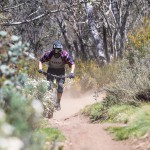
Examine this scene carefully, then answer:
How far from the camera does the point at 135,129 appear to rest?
8.03 metres

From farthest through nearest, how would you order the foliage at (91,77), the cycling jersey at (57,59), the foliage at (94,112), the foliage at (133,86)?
the foliage at (91,77)
the cycling jersey at (57,59)
the foliage at (94,112)
the foliage at (133,86)

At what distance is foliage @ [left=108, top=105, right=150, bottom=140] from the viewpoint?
7.77 meters

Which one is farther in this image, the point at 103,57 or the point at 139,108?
the point at 103,57

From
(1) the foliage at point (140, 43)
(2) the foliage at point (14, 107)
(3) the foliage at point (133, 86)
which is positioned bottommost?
(3) the foliage at point (133, 86)

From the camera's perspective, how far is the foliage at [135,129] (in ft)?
25.5

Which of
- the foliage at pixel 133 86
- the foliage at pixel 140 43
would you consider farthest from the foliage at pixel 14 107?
the foliage at pixel 140 43

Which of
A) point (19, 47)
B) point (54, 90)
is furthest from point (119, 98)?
point (19, 47)

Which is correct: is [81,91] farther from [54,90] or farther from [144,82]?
[144,82]

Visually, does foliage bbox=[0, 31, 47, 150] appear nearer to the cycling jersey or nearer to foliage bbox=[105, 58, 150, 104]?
foliage bbox=[105, 58, 150, 104]

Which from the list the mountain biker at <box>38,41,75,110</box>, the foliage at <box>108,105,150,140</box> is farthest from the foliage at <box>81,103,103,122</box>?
the foliage at <box>108,105,150,140</box>

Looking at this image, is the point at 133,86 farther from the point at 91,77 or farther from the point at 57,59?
the point at 91,77

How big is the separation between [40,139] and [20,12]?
2234 centimetres

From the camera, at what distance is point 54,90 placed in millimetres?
13047

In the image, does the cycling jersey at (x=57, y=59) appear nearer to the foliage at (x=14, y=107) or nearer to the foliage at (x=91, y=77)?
the foliage at (x=91, y=77)
